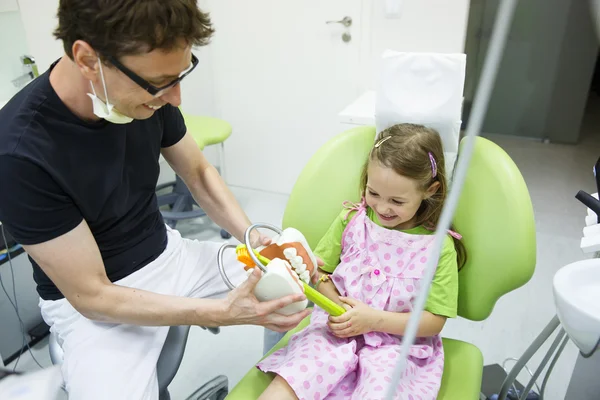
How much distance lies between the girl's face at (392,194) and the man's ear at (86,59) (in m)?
0.61

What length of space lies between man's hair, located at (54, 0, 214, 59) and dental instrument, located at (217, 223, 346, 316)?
1.24ft

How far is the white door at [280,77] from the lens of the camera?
2.44 meters

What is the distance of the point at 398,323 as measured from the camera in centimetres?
106

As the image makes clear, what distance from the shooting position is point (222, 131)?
7.85 ft

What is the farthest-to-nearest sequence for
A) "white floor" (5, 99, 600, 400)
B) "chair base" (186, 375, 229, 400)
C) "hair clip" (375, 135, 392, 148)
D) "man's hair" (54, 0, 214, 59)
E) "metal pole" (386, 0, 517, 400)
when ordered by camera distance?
"white floor" (5, 99, 600, 400) → "chair base" (186, 375, 229, 400) → "hair clip" (375, 135, 392, 148) → "man's hair" (54, 0, 214, 59) → "metal pole" (386, 0, 517, 400)

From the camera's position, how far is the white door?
8.00ft

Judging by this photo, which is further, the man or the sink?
the man

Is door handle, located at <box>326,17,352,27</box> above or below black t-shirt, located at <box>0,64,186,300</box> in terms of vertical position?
above

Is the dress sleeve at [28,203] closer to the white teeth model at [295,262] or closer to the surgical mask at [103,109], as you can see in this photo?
the surgical mask at [103,109]

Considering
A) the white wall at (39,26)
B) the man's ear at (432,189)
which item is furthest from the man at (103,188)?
the white wall at (39,26)

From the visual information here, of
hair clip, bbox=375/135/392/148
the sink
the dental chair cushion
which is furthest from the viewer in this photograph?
hair clip, bbox=375/135/392/148

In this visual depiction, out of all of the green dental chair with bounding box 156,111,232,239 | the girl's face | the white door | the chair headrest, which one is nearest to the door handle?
the white door

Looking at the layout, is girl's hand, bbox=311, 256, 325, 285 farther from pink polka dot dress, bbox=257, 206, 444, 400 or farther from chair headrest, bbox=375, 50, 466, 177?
chair headrest, bbox=375, 50, 466, 177

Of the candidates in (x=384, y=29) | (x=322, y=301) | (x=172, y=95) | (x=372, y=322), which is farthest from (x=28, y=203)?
(x=384, y=29)
